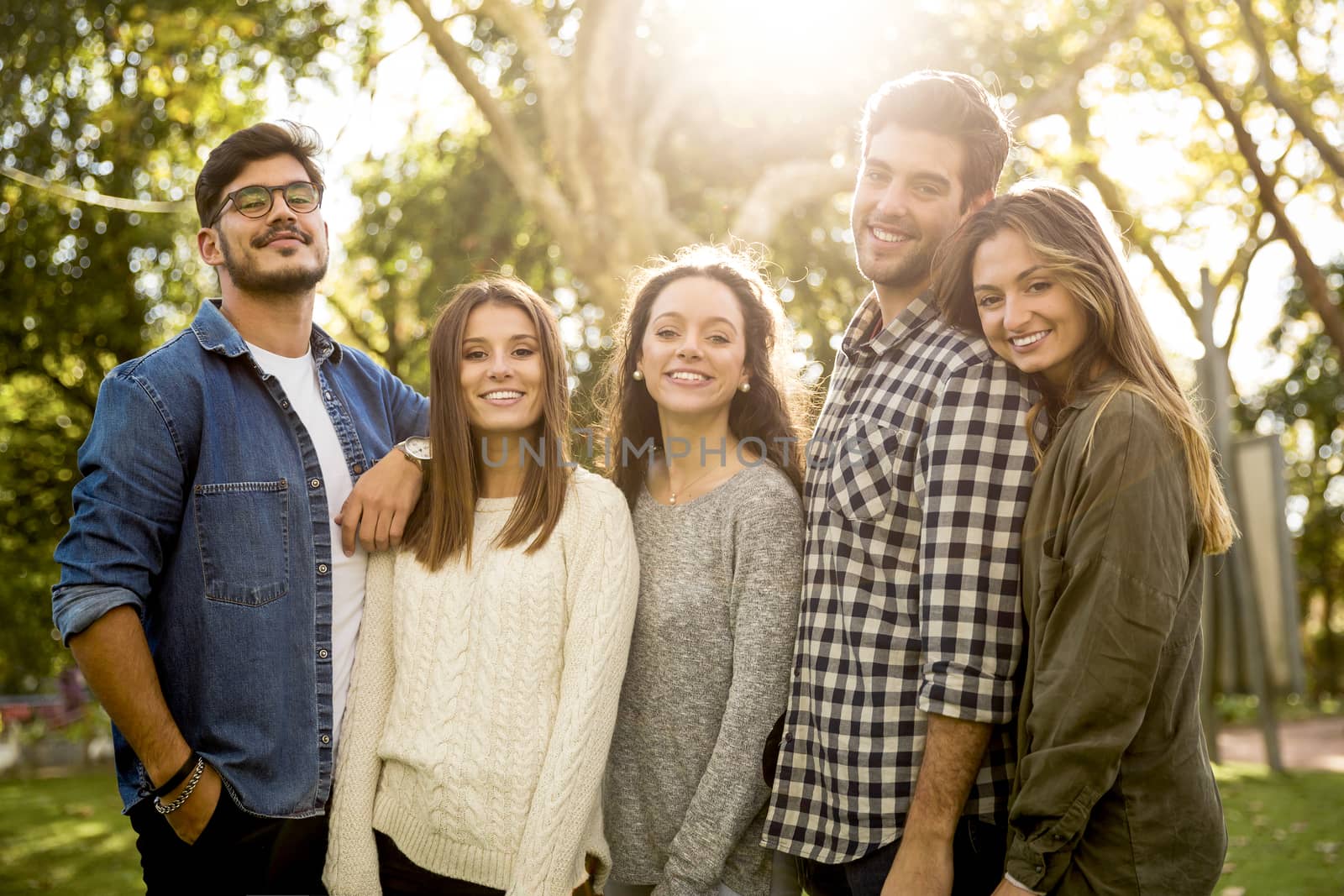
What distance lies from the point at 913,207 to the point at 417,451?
1497 millimetres

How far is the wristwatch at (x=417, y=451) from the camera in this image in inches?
116

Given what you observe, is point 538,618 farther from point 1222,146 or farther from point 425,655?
point 1222,146

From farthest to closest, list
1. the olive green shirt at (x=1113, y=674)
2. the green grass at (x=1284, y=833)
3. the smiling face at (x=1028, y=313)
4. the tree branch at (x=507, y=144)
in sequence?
the tree branch at (x=507, y=144) < the green grass at (x=1284, y=833) < the smiling face at (x=1028, y=313) < the olive green shirt at (x=1113, y=674)

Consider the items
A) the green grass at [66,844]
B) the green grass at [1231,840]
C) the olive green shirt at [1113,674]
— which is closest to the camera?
the olive green shirt at [1113,674]

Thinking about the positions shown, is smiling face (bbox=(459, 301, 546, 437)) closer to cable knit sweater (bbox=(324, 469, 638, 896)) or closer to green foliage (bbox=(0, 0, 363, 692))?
cable knit sweater (bbox=(324, 469, 638, 896))

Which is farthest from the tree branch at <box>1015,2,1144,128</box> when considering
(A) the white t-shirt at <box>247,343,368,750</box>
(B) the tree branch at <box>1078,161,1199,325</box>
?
(A) the white t-shirt at <box>247,343,368,750</box>

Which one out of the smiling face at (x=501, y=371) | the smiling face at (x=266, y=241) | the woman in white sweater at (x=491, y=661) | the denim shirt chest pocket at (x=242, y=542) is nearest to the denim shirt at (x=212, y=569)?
the denim shirt chest pocket at (x=242, y=542)

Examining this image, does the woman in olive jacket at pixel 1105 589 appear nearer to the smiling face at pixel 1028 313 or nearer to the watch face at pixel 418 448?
the smiling face at pixel 1028 313

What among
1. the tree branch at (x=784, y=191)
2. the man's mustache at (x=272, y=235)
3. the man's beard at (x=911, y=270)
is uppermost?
the tree branch at (x=784, y=191)

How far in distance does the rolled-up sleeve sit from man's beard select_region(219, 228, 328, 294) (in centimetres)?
45

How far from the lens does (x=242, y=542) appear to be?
2.67m

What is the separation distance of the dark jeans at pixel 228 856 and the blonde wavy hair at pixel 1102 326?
2.04 m

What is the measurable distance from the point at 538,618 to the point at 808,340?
707cm

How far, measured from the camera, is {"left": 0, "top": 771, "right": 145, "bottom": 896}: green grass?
7176mm
